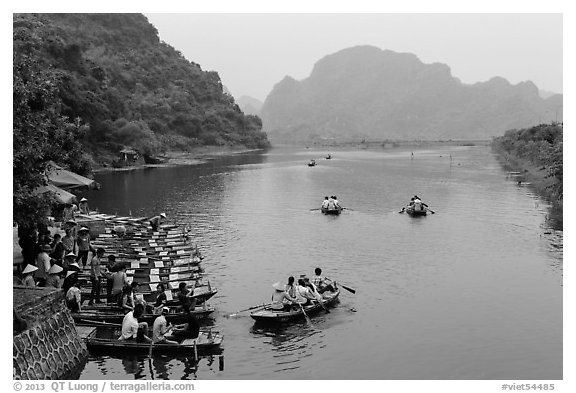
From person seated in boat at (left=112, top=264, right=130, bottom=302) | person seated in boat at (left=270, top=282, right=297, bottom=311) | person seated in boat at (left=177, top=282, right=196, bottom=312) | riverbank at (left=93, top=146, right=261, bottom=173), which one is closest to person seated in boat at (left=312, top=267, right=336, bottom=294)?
person seated in boat at (left=270, top=282, right=297, bottom=311)

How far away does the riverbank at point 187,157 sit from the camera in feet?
250

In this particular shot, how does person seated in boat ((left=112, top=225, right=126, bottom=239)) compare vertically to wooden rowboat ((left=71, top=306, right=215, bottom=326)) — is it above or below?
above

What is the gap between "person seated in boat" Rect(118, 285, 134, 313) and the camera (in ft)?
60.4

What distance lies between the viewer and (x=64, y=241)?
946 inches

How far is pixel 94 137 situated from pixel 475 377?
69559 millimetres

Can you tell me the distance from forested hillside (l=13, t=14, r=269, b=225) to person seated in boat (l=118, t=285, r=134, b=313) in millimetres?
4245

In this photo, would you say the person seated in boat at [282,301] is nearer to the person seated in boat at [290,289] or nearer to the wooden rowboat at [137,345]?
the person seated in boat at [290,289]

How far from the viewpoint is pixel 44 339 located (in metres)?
14.5

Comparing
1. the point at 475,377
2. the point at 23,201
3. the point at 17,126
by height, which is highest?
the point at 17,126

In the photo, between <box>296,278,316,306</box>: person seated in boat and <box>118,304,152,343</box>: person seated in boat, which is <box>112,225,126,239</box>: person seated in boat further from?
<box>118,304,152,343</box>: person seated in boat

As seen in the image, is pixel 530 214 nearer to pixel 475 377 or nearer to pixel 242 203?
pixel 242 203

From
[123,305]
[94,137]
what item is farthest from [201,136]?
[123,305]

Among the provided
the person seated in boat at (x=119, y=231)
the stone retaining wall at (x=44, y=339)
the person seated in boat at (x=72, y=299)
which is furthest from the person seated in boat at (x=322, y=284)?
the person seated in boat at (x=119, y=231)

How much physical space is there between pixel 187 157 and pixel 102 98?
89.9 feet
